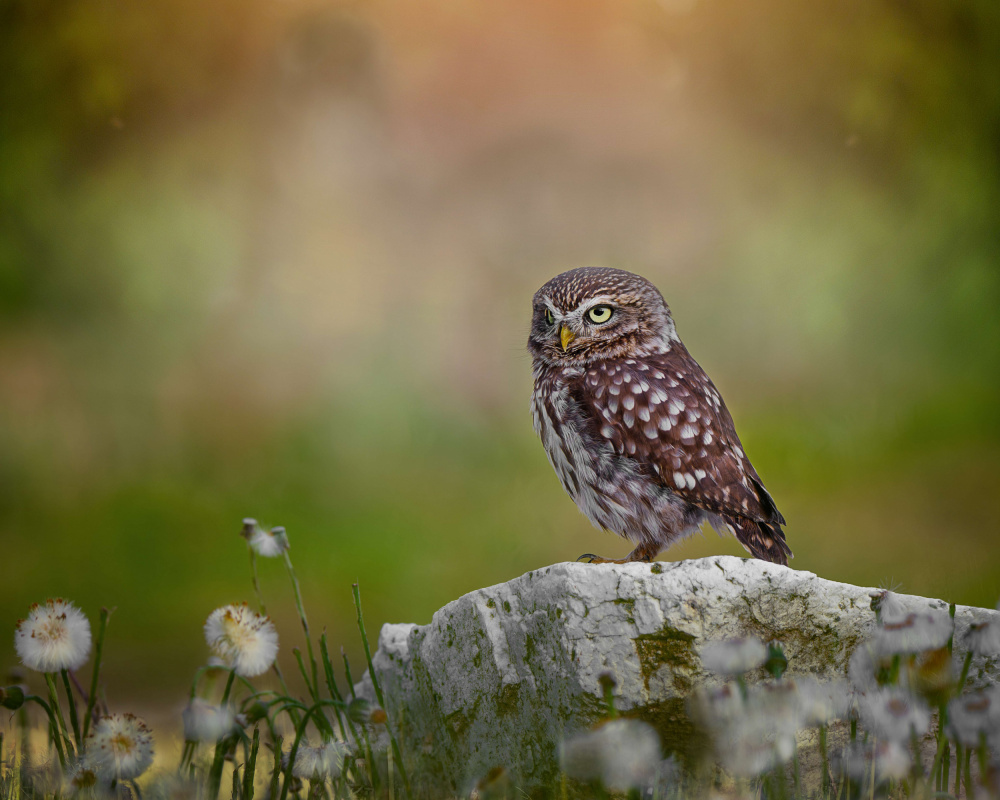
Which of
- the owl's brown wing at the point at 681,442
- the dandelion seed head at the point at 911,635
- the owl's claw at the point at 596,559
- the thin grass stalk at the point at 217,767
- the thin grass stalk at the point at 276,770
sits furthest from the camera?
the owl's brown wing at the point at 681,442

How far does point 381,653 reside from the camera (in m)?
2.17

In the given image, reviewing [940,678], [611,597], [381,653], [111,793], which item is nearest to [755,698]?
[940,678]

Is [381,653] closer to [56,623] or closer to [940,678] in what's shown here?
[56,623]

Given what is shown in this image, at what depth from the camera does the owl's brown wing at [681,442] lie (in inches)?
76.9

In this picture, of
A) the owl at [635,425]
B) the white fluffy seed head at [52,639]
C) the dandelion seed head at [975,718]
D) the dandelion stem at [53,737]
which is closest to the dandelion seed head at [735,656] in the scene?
the dandelion seed head at [975,718]

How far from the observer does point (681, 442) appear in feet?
6.47

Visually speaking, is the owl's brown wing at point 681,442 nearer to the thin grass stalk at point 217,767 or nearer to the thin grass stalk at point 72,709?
the thin grass stalk at point 217,767

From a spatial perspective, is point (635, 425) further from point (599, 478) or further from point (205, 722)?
point (205, 722)

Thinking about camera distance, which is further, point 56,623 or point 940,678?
point 56,623

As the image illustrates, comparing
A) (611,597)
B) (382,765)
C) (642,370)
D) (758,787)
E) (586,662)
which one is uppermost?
(642,370)

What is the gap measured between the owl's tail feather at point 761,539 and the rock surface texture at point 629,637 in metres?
0.44

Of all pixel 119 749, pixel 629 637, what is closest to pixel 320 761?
pixel 119 749

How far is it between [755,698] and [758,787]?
65 cm

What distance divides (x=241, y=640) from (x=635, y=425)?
3.66 ft
